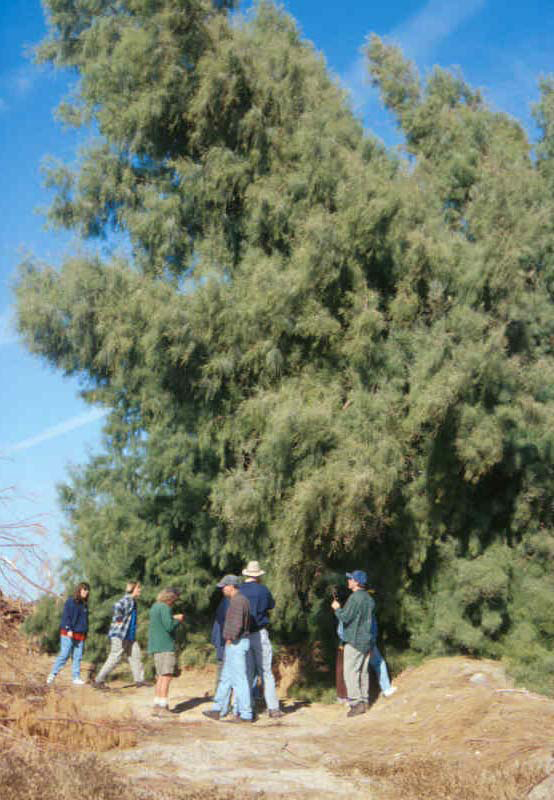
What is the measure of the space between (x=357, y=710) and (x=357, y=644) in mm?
874

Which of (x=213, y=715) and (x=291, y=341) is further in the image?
(x=291, y=341)

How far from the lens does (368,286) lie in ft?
42.8

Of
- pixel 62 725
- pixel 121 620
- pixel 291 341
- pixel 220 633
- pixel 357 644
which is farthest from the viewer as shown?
pixel 291 341

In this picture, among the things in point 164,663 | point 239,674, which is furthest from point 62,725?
point 164,663

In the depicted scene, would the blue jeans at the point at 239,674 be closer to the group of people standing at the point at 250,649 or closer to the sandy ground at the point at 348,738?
the group of people standing at the point at 250,649

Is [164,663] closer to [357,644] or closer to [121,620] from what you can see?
[121,620]

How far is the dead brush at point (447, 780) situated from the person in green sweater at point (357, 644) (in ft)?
A: 10.4

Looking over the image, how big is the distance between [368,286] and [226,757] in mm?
7683

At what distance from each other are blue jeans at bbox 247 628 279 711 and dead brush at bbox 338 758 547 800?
332 centimetres

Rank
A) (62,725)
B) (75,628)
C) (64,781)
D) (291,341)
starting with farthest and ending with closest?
(291,341) → (75,628) → (62,725) → (64,781)

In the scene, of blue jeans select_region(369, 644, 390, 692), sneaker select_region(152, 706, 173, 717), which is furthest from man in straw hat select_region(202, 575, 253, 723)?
blue jeans select_region(369, 644, 390, 692)

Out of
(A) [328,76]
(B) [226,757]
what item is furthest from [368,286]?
(B) [226,757]

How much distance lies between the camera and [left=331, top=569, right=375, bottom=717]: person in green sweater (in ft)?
34.2

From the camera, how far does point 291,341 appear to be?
12844mm
